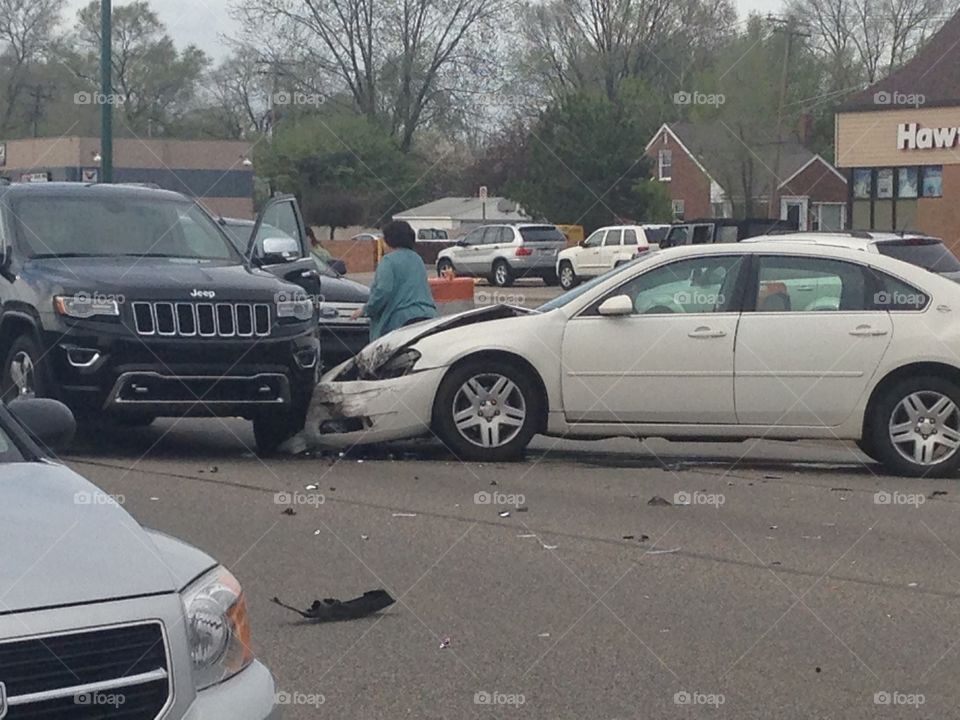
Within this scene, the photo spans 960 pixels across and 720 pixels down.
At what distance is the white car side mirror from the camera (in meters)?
11.0

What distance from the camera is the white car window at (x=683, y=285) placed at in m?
11.1

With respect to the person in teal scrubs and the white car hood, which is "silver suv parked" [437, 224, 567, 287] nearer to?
the person in teal scrubs

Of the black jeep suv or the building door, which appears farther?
the building door

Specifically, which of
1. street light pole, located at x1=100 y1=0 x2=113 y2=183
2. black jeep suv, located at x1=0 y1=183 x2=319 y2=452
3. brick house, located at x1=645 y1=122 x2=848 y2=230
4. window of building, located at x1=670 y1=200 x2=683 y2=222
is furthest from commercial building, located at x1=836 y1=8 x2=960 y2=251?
black jeep suv, located at x1=0 y1=183 x2=319 y2=452

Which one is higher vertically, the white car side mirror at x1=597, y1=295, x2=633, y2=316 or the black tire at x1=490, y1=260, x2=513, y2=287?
the white car side mirror at x1=597, y1=295, x2=633, y2=316

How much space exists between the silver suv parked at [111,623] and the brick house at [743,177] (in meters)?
43.9

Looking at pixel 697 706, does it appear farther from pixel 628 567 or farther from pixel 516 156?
pixel 516 156

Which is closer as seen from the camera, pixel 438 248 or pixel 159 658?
pixel 159 658

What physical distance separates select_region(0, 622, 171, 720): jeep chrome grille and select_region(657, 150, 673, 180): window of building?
67782mm

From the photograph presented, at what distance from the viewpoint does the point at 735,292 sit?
1109cm

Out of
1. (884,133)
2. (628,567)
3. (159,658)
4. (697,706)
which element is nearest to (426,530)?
(628,567)

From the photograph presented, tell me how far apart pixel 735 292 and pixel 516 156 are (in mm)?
63294

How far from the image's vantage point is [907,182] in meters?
46.8

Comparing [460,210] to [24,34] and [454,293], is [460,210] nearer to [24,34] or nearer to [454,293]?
[24,34]
